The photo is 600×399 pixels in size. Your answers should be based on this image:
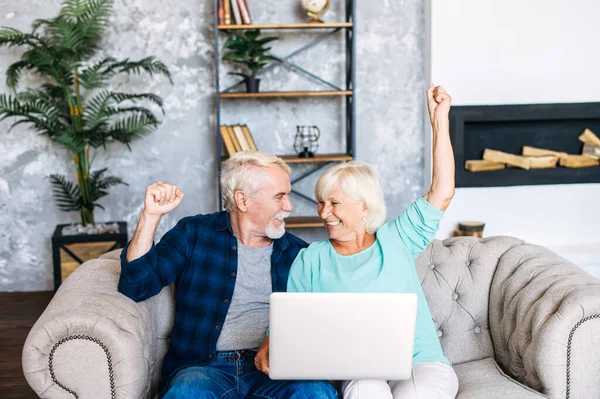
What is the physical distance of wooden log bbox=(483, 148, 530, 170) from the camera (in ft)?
15.4

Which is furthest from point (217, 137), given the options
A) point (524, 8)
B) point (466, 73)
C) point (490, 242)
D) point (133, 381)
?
point (133, 381)

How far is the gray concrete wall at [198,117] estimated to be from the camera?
467cm

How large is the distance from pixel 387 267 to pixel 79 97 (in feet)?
8.88

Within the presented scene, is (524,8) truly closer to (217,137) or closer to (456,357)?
(217,137)

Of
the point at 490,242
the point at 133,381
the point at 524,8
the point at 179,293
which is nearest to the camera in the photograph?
the point at 133,381

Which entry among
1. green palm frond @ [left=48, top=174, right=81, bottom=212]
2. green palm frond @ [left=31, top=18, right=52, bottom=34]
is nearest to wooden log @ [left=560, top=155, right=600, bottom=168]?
green palm frond @ [left=48, top=174, right=81, bottom=212]

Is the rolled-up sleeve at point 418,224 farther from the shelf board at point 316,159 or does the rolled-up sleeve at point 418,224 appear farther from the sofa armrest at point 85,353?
the shelf board at point 316,159

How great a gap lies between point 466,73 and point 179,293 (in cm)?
280

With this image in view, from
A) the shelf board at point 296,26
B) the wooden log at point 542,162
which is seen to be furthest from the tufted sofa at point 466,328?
the wooden log at point 542,162

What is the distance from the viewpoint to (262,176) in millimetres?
2494

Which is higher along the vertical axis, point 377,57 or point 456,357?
point 377,57

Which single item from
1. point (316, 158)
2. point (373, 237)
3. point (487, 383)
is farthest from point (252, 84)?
point (487, 383)

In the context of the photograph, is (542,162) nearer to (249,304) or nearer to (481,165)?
(481,165)

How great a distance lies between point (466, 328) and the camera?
2473 mm
